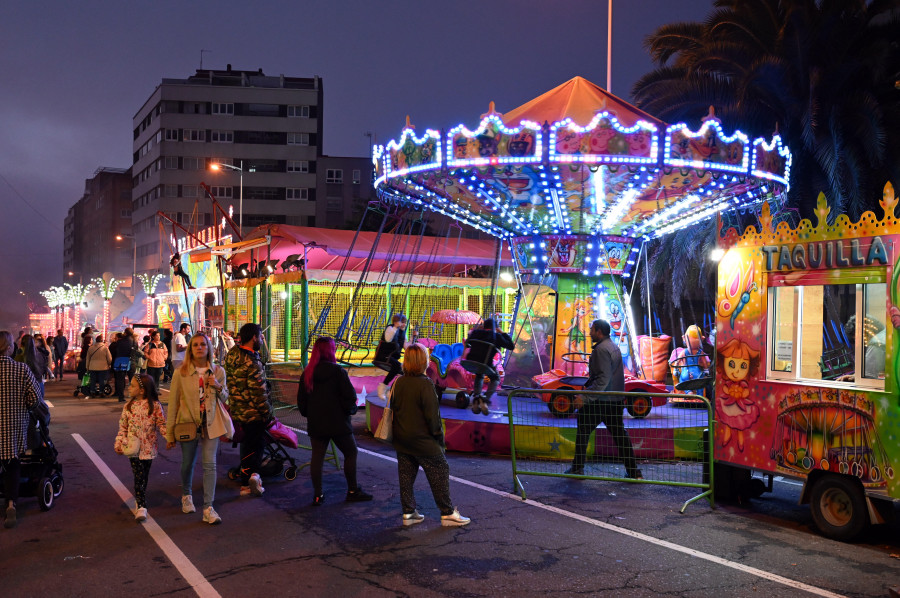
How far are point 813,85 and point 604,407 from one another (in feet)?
44.9

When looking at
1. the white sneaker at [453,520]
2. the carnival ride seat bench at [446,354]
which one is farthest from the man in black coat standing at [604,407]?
the carnival ride seat bench at [446,354]

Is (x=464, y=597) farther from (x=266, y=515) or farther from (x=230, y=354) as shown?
(x=230, y=354)

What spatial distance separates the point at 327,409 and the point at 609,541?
10.1 ft

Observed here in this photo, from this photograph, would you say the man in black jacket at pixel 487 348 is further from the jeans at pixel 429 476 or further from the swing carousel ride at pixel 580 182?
the jeans at pixel 429 476

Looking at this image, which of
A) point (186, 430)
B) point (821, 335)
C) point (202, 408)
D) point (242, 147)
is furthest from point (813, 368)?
point (242, 147)

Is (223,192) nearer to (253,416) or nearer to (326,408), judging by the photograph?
(253,416)

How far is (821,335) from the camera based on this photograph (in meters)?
8.25

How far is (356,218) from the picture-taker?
53.2 m

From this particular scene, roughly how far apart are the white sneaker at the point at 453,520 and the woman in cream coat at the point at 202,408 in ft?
6.93

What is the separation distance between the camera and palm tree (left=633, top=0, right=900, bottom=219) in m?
19.0

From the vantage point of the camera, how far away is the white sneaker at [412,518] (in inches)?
285

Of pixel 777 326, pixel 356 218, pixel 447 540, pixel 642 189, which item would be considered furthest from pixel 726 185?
pixel 356 218

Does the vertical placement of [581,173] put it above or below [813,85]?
below

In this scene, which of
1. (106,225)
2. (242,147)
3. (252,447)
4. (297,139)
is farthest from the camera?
(106,225)
